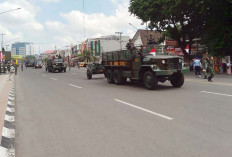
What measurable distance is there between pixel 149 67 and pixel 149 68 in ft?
0.30

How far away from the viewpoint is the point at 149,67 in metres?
11.8

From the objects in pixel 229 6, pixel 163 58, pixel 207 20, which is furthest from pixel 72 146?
pixel 207 20

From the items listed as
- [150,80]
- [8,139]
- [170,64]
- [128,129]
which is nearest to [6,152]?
[8,139]

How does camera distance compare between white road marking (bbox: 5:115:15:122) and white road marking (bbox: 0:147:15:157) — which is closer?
white road marking (bbox: 0:147:15:157)

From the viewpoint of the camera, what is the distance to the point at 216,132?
4.82 m

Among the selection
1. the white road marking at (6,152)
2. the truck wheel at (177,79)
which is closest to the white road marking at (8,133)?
the white road marking at (6,152)

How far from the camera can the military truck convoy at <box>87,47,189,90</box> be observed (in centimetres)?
1145

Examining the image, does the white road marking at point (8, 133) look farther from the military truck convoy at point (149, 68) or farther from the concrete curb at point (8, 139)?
the military truck convoy at point (149, 68)

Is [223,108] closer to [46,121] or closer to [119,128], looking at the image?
[119,128]

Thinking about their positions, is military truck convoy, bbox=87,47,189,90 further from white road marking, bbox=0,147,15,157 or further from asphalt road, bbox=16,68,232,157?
white road marking, bbox=0,147,15,157

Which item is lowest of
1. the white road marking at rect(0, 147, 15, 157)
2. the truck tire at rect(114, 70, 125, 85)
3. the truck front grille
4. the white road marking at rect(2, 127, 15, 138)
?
the white road marking at rect(0, 147, 15, 157)

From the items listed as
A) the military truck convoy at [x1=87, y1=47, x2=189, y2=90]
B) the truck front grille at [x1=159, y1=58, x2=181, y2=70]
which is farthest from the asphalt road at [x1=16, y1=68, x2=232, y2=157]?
the truck front grille at [x1=159, y1=58, x2=181, y2=70]

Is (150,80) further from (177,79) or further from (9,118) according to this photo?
(9,118)

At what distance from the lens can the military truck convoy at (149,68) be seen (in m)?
11.5
